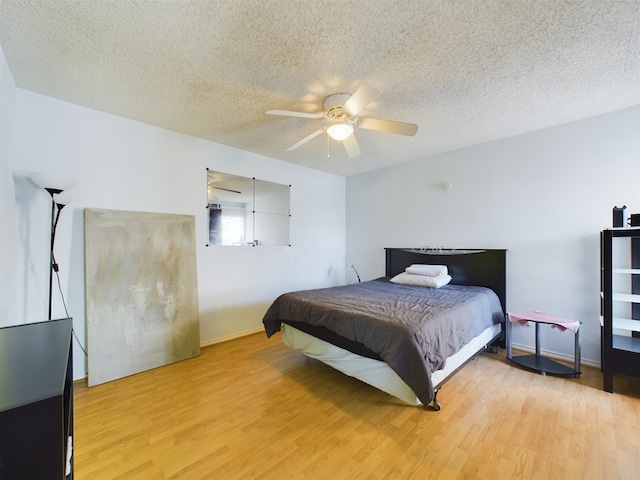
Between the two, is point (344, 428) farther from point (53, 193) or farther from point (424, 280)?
point (53, 193)

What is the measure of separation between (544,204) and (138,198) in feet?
15.0

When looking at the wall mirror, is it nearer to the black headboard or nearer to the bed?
the bed

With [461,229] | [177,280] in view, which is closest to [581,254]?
[461,229]

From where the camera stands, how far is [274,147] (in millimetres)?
3596

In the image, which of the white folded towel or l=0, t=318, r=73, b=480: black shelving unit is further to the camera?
the white folded towel

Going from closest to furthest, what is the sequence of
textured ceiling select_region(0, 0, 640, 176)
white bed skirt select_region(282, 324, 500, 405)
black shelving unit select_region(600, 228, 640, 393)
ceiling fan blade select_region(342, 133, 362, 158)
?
textured ceiling select_region(0, 0, 640, 176) → white bed skirt select_region(282, 324, 500, 405) → black shelving unit select_region(600, 228, 640, 393) → ceiling fan blade select_region(342, 133, 362, 158)

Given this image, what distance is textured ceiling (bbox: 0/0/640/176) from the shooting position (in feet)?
4.96

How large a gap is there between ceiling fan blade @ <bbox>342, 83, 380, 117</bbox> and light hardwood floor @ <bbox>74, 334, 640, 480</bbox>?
234 cm

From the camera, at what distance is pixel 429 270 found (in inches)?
142

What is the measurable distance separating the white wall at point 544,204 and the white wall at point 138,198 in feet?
6.95

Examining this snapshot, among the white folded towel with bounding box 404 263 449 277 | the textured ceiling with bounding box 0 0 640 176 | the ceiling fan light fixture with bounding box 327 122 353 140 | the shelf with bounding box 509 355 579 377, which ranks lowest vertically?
the shelf with bounding box 509 355 579 377

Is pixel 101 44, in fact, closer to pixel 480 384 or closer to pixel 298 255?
pixel 298 255

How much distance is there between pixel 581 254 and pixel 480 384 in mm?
1821

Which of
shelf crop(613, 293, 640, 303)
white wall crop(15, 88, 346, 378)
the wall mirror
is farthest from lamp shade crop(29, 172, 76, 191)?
shelf crop(613, 293, 640, 303)
